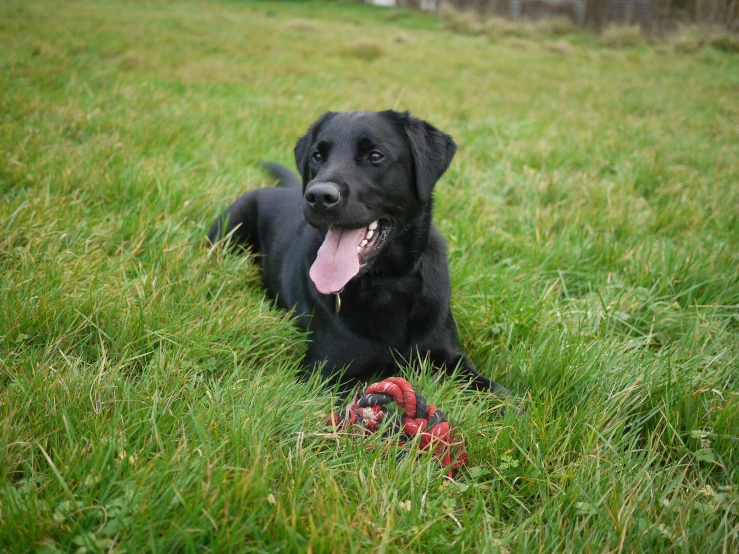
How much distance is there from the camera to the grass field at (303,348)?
124 centimetres

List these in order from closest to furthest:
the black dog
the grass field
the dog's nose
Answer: the grass field → the dog's nose → the black dog

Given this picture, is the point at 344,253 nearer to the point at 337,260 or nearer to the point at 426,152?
the point at 337,260

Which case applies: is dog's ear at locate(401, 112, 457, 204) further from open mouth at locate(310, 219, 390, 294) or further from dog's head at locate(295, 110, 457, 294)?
open mouth at locate(310, 219, 390, 294)

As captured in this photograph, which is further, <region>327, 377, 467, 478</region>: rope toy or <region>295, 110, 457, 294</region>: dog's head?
<region>295, 110, 457, 294</region>: dog's head

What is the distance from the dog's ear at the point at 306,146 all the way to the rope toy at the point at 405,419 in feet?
4.11

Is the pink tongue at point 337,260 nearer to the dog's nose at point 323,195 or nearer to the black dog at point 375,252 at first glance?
the black dog at point 375,252

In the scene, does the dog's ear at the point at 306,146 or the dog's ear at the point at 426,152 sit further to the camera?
the dog's ear at the point at 306,146

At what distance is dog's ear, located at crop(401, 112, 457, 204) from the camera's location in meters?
2.31

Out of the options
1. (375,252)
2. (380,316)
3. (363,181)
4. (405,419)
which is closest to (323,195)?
(363,181)

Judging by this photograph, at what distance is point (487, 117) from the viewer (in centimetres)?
600

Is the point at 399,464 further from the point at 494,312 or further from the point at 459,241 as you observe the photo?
the point at 459,241

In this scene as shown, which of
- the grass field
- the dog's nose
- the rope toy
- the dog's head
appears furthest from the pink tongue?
the rope toy

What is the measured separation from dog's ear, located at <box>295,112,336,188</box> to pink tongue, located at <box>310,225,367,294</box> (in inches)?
21.4

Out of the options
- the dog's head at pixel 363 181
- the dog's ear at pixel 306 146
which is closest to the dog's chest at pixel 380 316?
the dog's head at pixel 363 181
